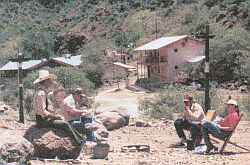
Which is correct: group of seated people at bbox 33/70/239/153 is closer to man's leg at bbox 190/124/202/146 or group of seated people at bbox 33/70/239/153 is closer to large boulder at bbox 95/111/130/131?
man's leg at bbox 190/124/202/146

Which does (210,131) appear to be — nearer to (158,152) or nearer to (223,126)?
(223,126)

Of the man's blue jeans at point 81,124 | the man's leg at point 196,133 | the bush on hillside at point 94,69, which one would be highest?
the man's blue jeans at point 81,124

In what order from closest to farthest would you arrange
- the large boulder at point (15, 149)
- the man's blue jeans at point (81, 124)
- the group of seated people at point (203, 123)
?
the large boulder at point (15, 149) → the man's blue jeans at point (81, 124) → the group of seated people at point (203, 123)

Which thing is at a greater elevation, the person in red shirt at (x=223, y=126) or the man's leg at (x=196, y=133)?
the person in red shirt at (x=223, y=126)

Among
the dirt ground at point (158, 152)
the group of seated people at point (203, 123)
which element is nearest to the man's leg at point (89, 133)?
the dirt ground at point (158, 152)

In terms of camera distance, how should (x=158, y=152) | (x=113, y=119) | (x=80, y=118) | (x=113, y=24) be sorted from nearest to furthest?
1. (x=80, y=118)
2. (x=158, y=152)
3. (x=113, y=119)
4. (x=113, y=24)

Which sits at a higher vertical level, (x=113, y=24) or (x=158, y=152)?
(x=113, y=24)

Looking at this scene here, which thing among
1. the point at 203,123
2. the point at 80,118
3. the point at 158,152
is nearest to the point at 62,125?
the point at 80,118

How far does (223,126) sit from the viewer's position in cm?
1046

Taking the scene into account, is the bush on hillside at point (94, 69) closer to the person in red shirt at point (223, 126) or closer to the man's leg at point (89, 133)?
the man's leg at point (89, 133)

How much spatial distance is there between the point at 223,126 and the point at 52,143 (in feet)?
11.6

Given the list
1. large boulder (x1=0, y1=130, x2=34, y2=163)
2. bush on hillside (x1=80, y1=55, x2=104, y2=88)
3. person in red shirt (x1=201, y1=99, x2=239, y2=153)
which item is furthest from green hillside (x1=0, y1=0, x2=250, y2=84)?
large boulder (x1=0, y1=130, x2=34, y2=163)

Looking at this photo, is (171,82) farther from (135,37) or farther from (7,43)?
(7,43)

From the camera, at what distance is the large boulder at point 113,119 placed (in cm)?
1620
